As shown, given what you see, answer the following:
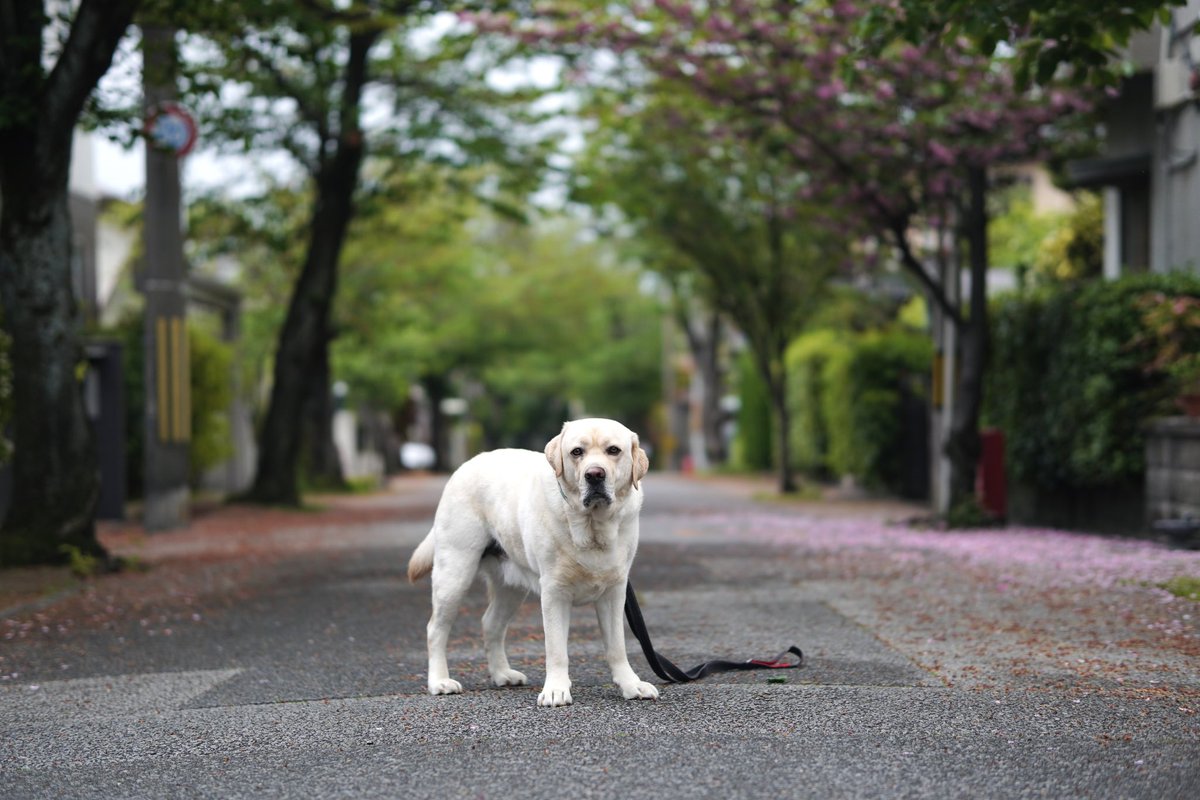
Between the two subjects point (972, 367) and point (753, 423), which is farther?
point (753, 423)

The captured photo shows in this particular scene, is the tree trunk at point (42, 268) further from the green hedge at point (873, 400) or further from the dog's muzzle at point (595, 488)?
the green hedge at point (873, 400)

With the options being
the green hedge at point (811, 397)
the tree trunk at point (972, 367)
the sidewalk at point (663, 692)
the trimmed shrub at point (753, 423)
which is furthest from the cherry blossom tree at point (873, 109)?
the trimmed shrub at point (753, 423)

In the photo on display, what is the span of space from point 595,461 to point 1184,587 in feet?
18.5

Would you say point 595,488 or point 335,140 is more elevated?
point 335,140

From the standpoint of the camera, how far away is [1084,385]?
14.0m

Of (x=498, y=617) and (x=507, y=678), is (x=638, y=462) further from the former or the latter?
(x=507, y=678)

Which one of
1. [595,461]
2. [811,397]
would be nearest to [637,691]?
[595,461]

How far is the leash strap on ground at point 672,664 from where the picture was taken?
5.98m

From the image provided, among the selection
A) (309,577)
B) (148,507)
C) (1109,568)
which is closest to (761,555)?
(1109,568)

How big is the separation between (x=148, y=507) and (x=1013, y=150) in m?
10.6

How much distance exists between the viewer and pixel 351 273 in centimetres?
3172

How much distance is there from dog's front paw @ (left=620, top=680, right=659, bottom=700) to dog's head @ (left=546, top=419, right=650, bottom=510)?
32.2 inches

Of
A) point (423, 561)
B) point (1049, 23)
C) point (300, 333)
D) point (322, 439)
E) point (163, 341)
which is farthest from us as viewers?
point (322, 439)

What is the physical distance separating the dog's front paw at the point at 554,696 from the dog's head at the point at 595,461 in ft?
2.49
